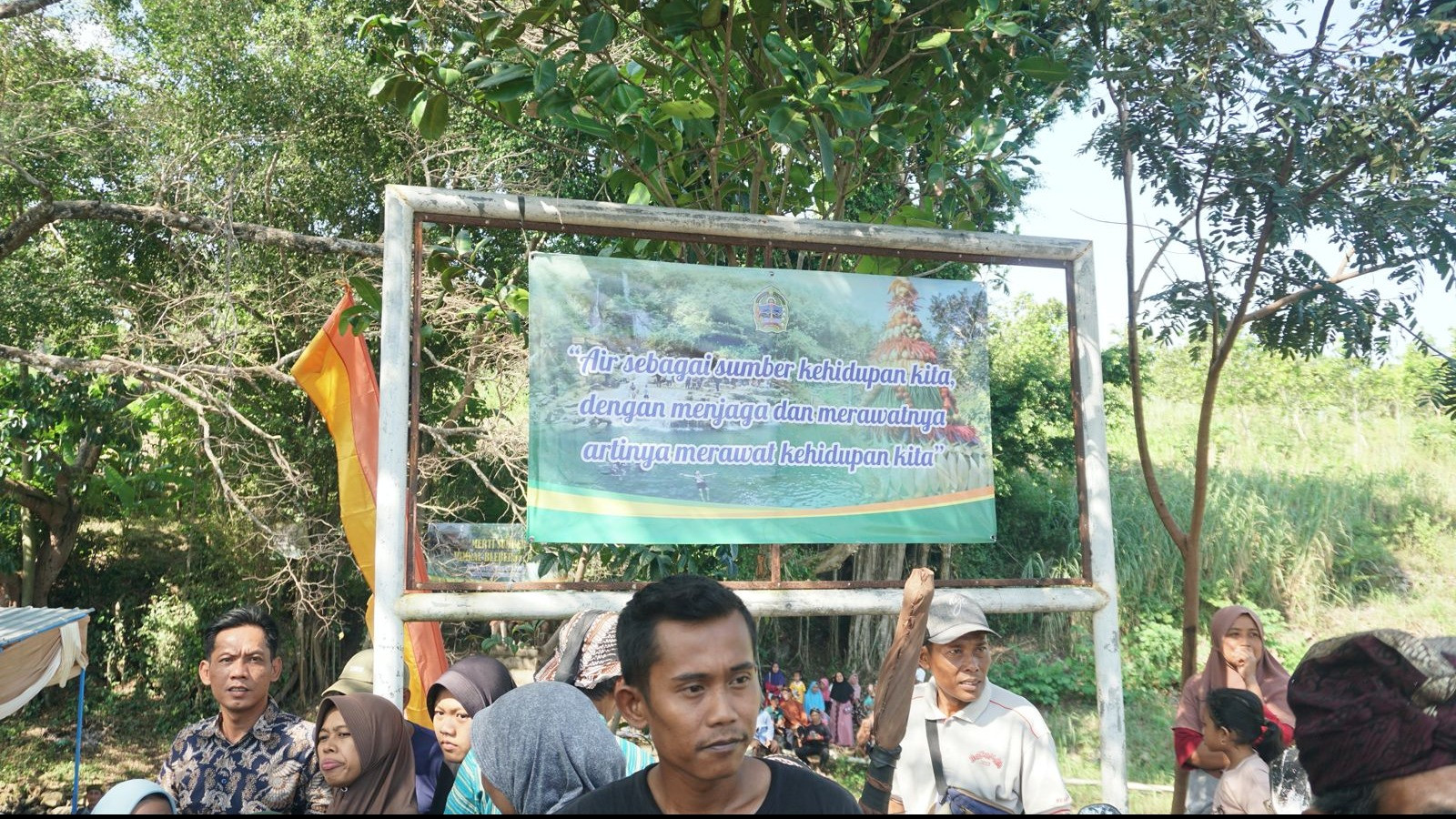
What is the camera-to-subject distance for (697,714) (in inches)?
69.1

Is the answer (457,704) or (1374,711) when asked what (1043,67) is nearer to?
(1374,711)

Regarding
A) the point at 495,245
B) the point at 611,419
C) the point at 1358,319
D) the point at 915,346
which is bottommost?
the point at 611,419

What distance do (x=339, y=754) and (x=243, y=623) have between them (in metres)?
0.64

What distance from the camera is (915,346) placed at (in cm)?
389

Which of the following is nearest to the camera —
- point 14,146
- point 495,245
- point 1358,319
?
point 1358,319

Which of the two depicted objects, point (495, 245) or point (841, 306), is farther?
point (495, 245)

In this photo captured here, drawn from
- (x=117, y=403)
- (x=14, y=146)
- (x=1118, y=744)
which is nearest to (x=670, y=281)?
(x=1118, y=744)

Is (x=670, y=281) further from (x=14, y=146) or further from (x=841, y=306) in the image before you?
(x=14, y=146)

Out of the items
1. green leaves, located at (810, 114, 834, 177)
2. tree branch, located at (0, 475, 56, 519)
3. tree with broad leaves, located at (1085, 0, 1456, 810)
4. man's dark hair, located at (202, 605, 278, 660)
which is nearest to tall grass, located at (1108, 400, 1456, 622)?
tree with broad leaves, located at (1085, 0, 1456, 810)

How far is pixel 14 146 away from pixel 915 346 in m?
9.28

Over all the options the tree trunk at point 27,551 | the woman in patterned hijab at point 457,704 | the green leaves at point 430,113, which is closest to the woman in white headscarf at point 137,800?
the woman in patterned hijab at point 457,704

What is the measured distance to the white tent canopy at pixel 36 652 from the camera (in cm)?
809

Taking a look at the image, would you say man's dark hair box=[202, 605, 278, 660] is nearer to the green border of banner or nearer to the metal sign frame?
the metal sign frame

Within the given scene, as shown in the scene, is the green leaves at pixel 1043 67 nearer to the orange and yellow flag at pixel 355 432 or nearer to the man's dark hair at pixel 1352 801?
the man's dark hair at pixel 1352 801
